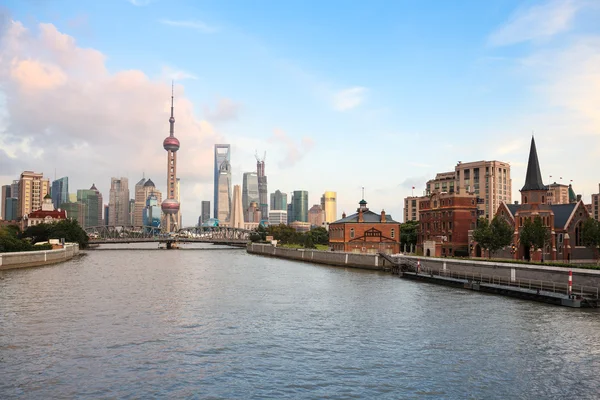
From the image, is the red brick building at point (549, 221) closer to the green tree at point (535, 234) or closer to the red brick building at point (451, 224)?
the green tree at point (535, 234)

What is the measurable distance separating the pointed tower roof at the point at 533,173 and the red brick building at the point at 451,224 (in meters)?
21.0

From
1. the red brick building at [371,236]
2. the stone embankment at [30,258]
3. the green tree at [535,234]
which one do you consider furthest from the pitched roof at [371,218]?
the stone embankment at [30,258]

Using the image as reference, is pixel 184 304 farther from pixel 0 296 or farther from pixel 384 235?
pixel 384 235

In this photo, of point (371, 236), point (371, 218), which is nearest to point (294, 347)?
point (371, 236)

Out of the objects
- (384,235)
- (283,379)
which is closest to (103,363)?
(283,379)

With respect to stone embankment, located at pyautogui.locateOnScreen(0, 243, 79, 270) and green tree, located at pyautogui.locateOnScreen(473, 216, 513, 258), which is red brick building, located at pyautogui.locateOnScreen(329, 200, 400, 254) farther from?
stone embankment, located at pyautogui.locateOnScreen(0, 243, 79, 270)

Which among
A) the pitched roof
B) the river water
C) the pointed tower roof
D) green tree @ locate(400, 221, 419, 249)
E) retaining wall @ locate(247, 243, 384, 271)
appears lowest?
the river water

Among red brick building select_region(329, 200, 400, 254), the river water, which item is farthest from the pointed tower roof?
the river water

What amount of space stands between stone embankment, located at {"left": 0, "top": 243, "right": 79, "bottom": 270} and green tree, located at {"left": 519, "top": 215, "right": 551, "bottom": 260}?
8967 cm

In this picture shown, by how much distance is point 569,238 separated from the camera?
9844 cm

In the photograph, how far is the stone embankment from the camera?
96.9 meters

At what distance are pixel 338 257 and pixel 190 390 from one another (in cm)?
9367

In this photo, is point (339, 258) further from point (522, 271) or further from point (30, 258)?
point (30, 258)

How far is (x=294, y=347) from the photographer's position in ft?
119
